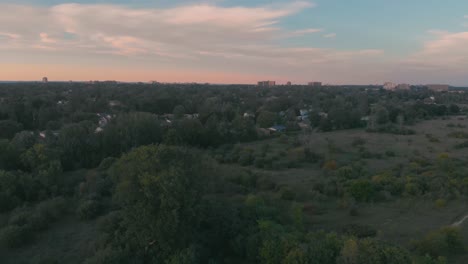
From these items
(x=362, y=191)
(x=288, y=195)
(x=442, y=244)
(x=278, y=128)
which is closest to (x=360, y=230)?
(x=442, y=244)

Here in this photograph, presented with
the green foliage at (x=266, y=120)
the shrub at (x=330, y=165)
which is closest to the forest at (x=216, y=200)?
the shrub at (x=330, y=165)

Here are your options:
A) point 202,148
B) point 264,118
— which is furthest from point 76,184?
point 264,118

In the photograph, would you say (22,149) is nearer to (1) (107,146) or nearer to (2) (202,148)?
(1) (107,146)

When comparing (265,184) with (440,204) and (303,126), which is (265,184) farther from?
(303,126)

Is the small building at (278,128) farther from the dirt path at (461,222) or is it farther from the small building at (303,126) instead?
the dirt path at (461,222)

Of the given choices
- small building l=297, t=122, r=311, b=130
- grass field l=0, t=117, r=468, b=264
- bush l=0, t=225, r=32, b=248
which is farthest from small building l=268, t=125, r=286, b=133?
bush l=0, t=225, r=32, b=248

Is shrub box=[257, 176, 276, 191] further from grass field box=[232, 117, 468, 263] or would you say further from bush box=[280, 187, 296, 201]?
bush box=[280, 187, 296, 201]
